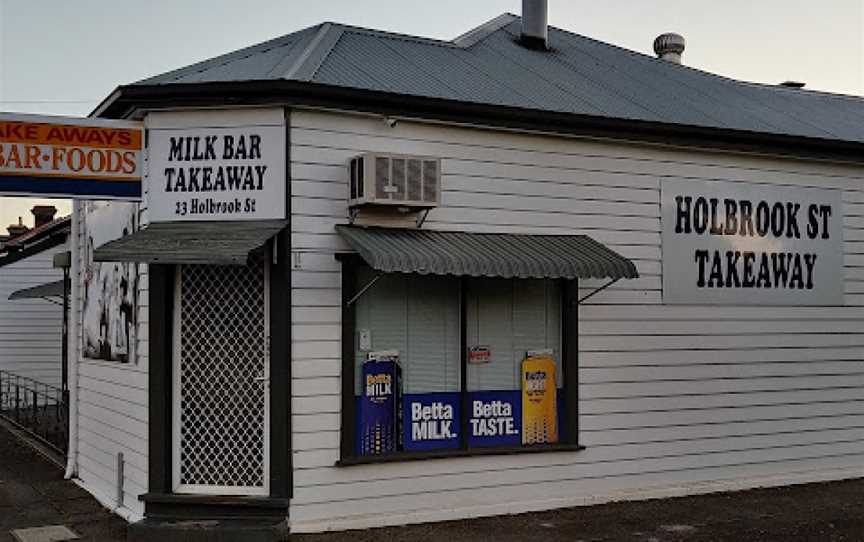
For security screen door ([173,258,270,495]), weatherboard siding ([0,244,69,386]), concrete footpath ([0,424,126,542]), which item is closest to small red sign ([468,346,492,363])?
security screen door ([173,258,270,495])

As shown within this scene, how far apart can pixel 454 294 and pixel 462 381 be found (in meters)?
0.90

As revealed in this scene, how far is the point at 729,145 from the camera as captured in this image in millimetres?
11047

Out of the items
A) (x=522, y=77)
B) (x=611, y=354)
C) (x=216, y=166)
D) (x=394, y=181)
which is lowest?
(x=611, y=354)

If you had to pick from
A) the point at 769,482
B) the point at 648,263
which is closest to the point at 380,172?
the point at 648,263

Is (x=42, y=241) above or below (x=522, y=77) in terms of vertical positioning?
below

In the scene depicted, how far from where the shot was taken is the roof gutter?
8.73m

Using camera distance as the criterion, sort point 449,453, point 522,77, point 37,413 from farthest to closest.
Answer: point 37,413 → point 522,77 → point 449,453

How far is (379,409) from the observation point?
363 inches

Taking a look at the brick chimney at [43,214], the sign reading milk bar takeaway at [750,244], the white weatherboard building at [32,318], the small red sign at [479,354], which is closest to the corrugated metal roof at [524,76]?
the sign reading milk bar takeaway at [750,244]


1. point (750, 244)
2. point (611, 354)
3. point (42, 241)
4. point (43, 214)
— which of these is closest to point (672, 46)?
point (750, 244)

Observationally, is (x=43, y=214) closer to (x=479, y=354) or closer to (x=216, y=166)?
(x=216, y=166)

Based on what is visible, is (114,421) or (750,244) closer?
(114,421)

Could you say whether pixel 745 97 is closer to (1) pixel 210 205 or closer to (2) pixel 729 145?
(2) pixel 729 145

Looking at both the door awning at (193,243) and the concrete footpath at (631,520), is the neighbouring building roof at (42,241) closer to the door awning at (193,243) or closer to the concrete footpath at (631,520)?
the concrete footpath at (631,520)
